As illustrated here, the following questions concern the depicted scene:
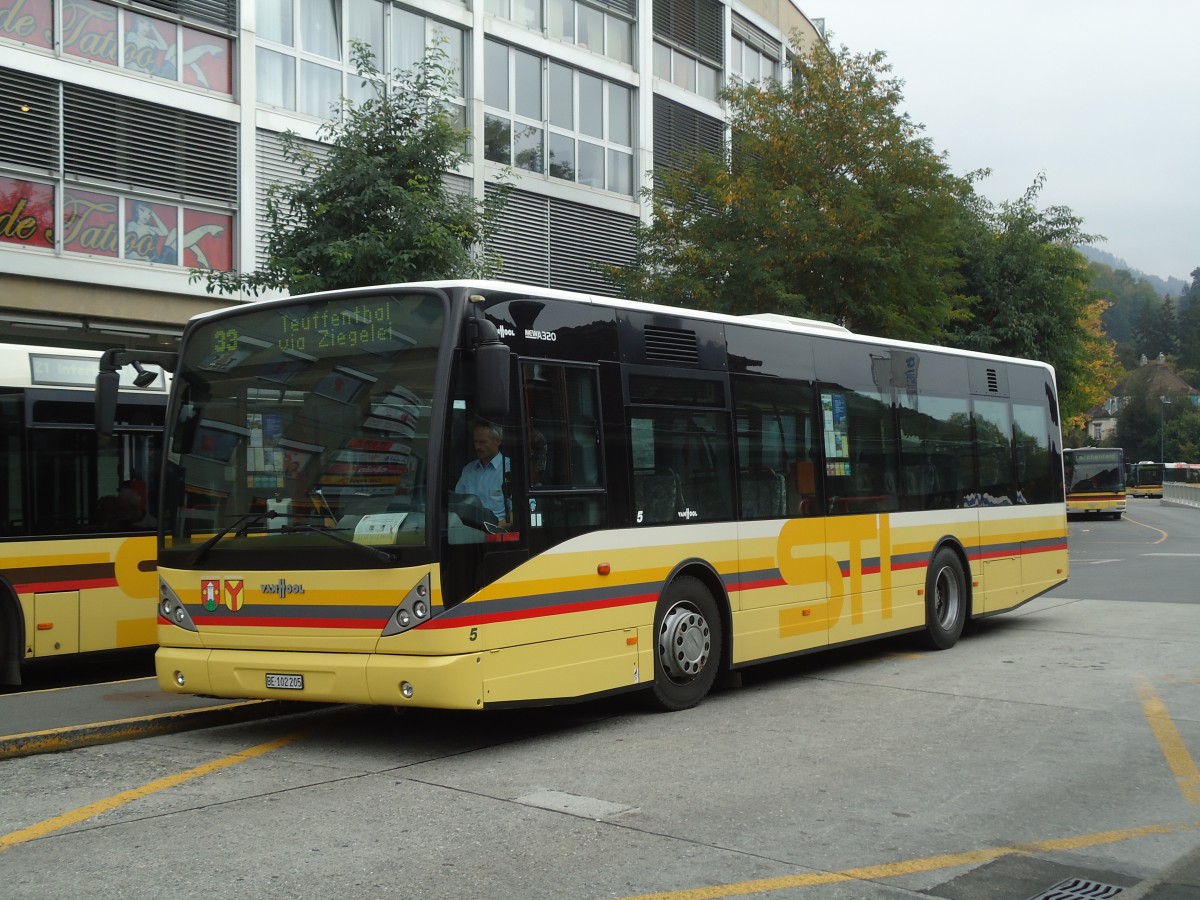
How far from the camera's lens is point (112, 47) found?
18.6 metres

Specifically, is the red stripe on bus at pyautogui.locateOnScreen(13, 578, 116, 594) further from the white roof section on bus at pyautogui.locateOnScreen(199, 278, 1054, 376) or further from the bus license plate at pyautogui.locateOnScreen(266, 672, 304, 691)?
the bus license plate at pyautogui.locateOnScreen(266, 672, 304, 691)

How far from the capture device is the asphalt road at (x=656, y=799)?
5.25 metres

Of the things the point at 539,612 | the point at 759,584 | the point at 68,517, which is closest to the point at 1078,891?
the point at 539,612

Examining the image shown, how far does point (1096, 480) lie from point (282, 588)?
49.9 m

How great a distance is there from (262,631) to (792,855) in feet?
12.6

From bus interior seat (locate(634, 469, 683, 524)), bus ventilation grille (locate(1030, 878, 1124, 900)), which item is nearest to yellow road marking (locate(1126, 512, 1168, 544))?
bus interior seat (locate(634, 469, 683, 524))

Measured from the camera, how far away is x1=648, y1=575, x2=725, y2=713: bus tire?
9.09 meters

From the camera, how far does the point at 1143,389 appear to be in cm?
13350

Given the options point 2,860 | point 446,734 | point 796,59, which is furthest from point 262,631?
point 796,59

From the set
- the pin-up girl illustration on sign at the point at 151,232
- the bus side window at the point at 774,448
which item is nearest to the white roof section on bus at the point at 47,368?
the bus side window at the point at 774,448

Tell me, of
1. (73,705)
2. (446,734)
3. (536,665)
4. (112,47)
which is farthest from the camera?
(112,47)

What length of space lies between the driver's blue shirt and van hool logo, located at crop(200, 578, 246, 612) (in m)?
1.61

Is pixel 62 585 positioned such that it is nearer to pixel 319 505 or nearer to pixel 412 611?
pixel 319 505

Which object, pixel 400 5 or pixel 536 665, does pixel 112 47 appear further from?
pixel 536 665
